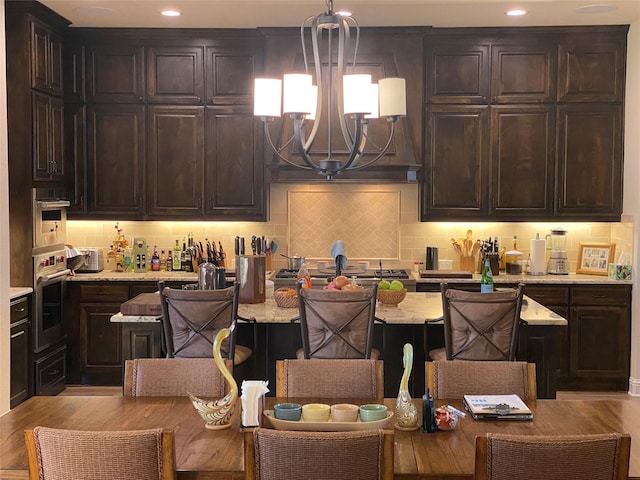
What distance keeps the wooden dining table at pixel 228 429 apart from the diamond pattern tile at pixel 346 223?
4.19 metres

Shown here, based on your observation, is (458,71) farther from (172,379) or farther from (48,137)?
(172,379)

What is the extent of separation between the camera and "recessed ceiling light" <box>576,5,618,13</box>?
617 cm

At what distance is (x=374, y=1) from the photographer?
6117mm

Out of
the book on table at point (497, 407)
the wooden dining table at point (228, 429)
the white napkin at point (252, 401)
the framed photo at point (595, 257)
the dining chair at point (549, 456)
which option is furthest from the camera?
the framed photo at point (595, 257)

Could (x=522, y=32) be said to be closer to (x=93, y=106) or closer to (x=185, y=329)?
(x=93, y=106)

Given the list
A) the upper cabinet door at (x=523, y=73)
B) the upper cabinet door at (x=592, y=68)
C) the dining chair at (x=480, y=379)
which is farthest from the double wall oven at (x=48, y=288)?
the upper cabinet door at (x=592, y=68)

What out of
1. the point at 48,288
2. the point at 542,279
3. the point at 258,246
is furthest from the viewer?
the point at 258,246

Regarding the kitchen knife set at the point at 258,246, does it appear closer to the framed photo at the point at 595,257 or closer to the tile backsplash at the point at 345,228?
the tile backsplash at the point at 345,228

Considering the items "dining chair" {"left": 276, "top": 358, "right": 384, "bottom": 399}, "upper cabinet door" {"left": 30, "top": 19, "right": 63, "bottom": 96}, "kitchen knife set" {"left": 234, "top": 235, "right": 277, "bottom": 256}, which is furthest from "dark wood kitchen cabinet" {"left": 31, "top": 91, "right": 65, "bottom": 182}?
"dining chair" {"left": 276, "top": 358, "right": 384, "bottom": 399}

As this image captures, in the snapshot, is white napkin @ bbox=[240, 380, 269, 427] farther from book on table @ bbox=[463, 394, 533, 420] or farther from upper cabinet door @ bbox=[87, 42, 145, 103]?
upper cabinet door @ bbox=[87, 42, 145, 103]

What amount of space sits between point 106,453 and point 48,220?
4.61 metres

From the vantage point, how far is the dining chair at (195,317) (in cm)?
438

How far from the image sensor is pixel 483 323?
4.35m

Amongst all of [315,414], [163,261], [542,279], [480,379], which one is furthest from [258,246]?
[315,414]
